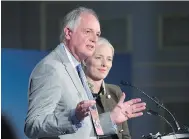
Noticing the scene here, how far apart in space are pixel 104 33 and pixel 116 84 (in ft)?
0.90

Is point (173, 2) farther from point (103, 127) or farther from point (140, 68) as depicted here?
point (103, 127)

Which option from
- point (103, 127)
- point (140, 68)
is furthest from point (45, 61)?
point (140, 68)

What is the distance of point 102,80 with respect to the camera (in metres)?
2.12

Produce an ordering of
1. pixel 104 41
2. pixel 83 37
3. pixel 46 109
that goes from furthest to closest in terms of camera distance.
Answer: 1. pixel 104 41
2. pixel 83 37
3. pixel 46 109

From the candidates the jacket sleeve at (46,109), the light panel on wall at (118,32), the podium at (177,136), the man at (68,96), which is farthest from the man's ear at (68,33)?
the podium at (177,136)

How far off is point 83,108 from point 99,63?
0.74 meters

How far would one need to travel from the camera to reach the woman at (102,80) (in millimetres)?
2041

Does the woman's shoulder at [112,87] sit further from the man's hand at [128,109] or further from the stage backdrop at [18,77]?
the man's hand at [128,109]

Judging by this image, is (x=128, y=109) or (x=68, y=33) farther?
(x=68, y=33)

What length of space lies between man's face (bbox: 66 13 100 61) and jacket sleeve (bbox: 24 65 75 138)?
164 millimetres

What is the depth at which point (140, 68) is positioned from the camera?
93.0 inches

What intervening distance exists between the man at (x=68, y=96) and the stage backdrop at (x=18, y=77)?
1.85 ft

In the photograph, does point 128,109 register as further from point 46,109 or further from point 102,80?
point 102,80

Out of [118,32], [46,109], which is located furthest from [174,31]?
[46,109]
